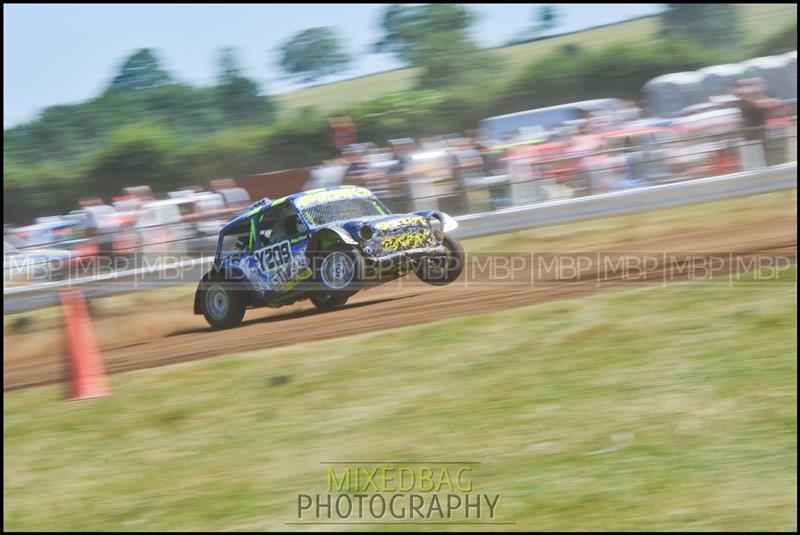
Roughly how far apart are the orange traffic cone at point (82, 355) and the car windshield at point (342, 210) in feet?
7.75

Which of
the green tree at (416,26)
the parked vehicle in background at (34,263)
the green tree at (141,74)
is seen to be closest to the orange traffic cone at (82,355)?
the parked vehicle in background at (34,263)

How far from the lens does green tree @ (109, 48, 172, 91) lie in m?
13.6

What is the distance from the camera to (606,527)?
4520 millimetres

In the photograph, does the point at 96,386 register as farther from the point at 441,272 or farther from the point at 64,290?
the point at 441,272

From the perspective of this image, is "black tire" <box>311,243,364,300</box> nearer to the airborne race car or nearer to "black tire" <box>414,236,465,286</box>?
the airborne race car

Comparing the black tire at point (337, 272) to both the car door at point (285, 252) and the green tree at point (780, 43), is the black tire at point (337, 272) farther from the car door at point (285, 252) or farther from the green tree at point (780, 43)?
the green tree at point (780, 43)

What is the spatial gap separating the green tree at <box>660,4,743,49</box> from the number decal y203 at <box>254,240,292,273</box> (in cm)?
1654

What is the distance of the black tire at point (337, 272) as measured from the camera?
4566 mm

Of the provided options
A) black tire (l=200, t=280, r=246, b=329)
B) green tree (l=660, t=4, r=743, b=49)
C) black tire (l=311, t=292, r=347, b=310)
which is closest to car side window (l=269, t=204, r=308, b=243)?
black tire (l=311, t=292, r=347, b=310)

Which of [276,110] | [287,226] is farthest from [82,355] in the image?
[287,226]

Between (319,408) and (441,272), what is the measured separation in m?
1.75

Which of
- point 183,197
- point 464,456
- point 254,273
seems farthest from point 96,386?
point 464,456

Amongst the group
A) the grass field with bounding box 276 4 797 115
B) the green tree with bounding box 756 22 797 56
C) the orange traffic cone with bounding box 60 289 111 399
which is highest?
the grass field with bounding box 276 4 797 115

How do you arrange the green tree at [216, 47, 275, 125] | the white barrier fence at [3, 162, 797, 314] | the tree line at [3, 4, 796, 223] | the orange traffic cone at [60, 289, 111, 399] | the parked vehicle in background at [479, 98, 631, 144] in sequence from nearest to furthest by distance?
the white barrier fence at [3, 162, 797, 314], the orange traffic cone at [60, 289, 111, 399], the tree line at [3, 4, 796, 223], the green tree at [216, 47, 275, 125], the parked vehicle in background at [479, 98, 631, 144]
